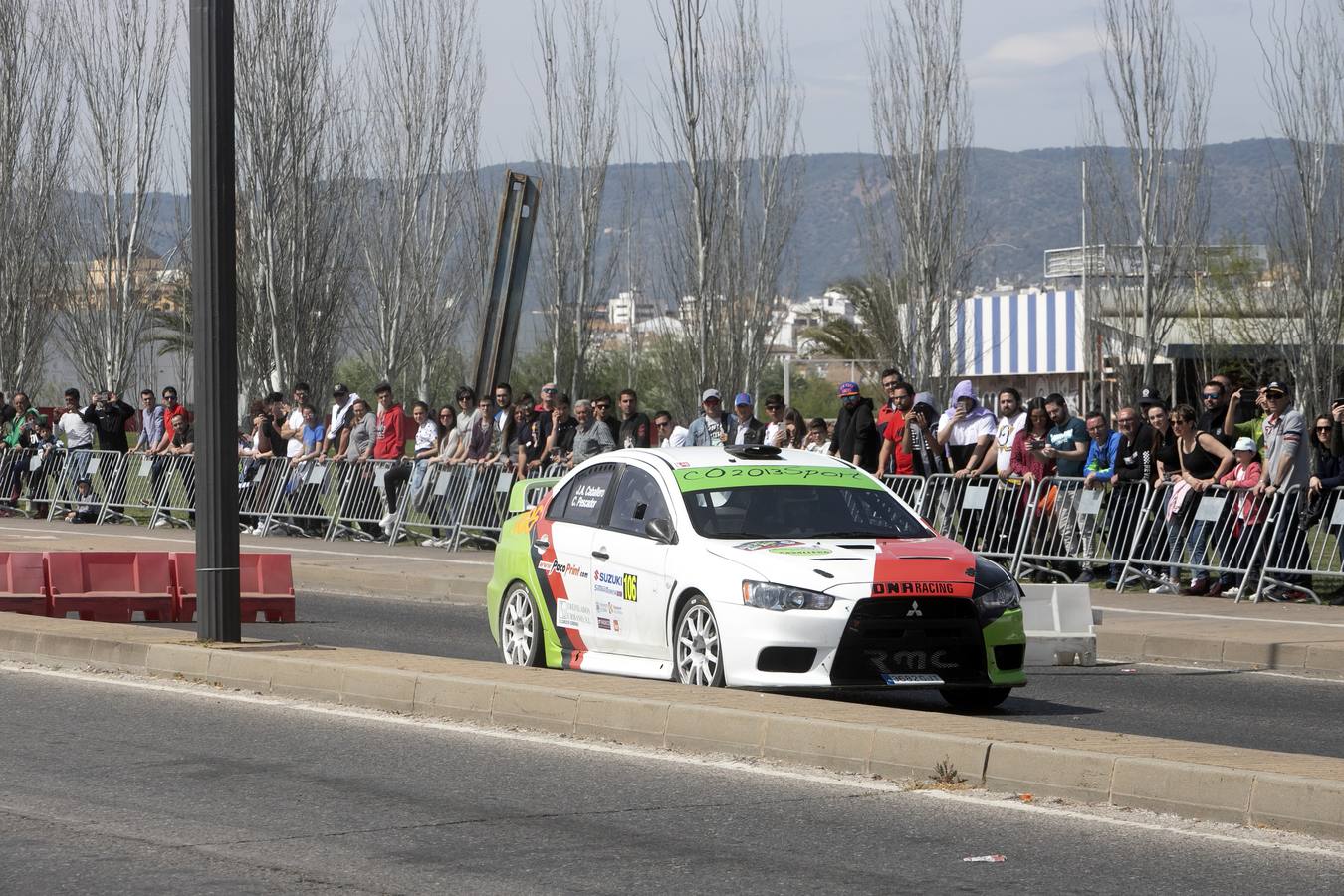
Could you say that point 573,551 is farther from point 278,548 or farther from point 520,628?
point 278,548

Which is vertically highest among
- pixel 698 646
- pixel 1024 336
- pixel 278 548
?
pixel 1024 336

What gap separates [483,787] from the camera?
8.52m

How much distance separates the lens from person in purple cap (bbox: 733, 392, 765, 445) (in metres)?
21.2

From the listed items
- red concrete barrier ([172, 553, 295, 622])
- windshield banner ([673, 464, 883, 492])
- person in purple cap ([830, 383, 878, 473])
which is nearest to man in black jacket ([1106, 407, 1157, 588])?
person in purple cap ([830, 383, 878, 473])

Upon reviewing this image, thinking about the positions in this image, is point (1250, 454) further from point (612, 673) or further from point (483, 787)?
point (483, 787)

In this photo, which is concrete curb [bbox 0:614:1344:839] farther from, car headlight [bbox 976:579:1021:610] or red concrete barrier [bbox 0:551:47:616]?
red concrete barrier [bbox 0:551:47:616]

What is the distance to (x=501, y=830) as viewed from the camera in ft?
24.8

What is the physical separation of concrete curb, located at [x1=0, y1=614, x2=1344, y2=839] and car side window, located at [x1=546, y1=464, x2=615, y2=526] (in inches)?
52.4

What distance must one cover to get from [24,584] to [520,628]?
228 inches

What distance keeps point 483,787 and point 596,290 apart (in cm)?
4582

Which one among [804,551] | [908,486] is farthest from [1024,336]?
[804,551]

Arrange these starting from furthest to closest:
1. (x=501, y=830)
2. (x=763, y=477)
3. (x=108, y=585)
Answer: (x=108, y=585)
(x=763, y=477)
(x=501, y=830)

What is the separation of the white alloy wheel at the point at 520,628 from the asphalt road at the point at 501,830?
9.03ft

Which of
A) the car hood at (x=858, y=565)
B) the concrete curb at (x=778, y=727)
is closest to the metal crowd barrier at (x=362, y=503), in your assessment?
the concrete curb at (x=778, y=727)
